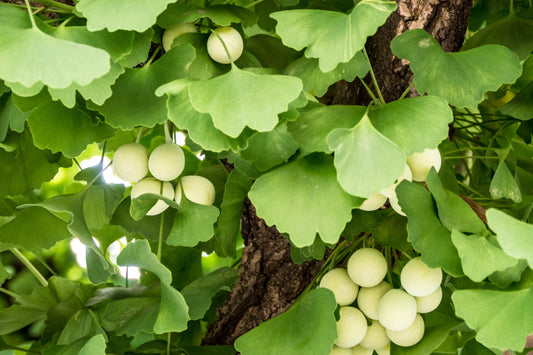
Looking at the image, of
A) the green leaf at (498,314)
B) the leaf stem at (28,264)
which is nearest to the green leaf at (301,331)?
the green leaf at (498,314)

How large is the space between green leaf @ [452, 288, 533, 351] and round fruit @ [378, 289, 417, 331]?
7 cm

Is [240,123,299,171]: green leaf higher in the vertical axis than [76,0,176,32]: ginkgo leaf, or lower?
lower

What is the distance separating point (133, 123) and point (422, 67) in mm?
224

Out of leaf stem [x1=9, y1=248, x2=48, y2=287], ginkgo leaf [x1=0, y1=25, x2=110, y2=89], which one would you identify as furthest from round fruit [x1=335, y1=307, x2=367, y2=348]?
leaf stem [x1=9, y1=248, x2=48, y2=287]

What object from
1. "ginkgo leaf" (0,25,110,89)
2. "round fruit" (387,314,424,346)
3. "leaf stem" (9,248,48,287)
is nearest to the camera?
"ginkgo leaf" (0,25,110,89)

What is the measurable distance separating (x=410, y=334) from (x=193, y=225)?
0.69 feet

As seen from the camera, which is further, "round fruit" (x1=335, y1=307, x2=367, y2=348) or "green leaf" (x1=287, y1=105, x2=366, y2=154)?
"round fruit" (x1=335, y1=307, x2=367, y2=348)

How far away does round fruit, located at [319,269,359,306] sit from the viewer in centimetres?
61

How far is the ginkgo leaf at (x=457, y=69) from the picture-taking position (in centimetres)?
52

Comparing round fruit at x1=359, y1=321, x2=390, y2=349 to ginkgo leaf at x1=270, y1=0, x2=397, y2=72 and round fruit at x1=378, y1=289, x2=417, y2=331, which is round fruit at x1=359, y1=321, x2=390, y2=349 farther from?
ginkgo leaf at x1=270, y1=0, x2=397, y2=72

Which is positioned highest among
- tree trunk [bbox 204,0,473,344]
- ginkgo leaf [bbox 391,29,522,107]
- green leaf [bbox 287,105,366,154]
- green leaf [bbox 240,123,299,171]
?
ginkgo leaf [bbox 391,29,522,107]

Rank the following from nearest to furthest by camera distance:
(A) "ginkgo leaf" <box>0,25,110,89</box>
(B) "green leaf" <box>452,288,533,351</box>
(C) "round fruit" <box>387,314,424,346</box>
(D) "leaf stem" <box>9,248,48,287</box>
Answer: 1. (A) "ginkgo leaf" <box>0,25,110,89</box>
2. (B) "green leaf" <box>452,288,533,351</box>
3. (C) "round fruit" <box>387,314,424,346</box>
4. (D) "leaf stem" <box>9,248,48,287</box>

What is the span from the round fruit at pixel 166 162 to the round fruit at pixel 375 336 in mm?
223

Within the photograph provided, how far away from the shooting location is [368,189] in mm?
439
